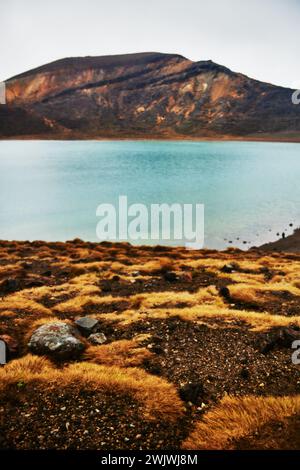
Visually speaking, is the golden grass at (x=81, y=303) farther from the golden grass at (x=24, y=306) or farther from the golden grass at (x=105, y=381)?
the golden grass at (x=105, y=381)

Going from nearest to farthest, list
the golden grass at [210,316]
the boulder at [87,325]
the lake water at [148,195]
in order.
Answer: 1. the boulder at [87,325]
2. the golden grass at [210,316]
3. the lake water at [148,195]

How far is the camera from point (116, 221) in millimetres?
50625

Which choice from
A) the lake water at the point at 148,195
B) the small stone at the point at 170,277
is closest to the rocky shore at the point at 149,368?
the small stone at the point at 170,277

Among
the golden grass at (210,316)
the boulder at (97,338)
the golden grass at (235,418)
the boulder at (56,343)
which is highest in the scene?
the boulder at (56,343)

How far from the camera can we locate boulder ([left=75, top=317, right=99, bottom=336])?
10.5 meters

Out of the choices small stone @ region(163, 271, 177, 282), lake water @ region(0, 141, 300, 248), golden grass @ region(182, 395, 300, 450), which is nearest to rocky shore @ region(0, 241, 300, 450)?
golden grass @ region(182, 395, 300, 450)

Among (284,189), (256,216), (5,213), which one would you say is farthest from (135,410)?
(284,189)

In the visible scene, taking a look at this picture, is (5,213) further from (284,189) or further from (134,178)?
(284,189)

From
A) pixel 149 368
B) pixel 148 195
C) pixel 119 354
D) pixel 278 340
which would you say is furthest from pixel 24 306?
pixel 148 195

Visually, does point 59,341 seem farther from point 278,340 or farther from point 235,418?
point 278,340

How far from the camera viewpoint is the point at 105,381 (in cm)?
750

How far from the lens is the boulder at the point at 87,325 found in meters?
10.5

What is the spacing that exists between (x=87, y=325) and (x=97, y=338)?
0.83m
